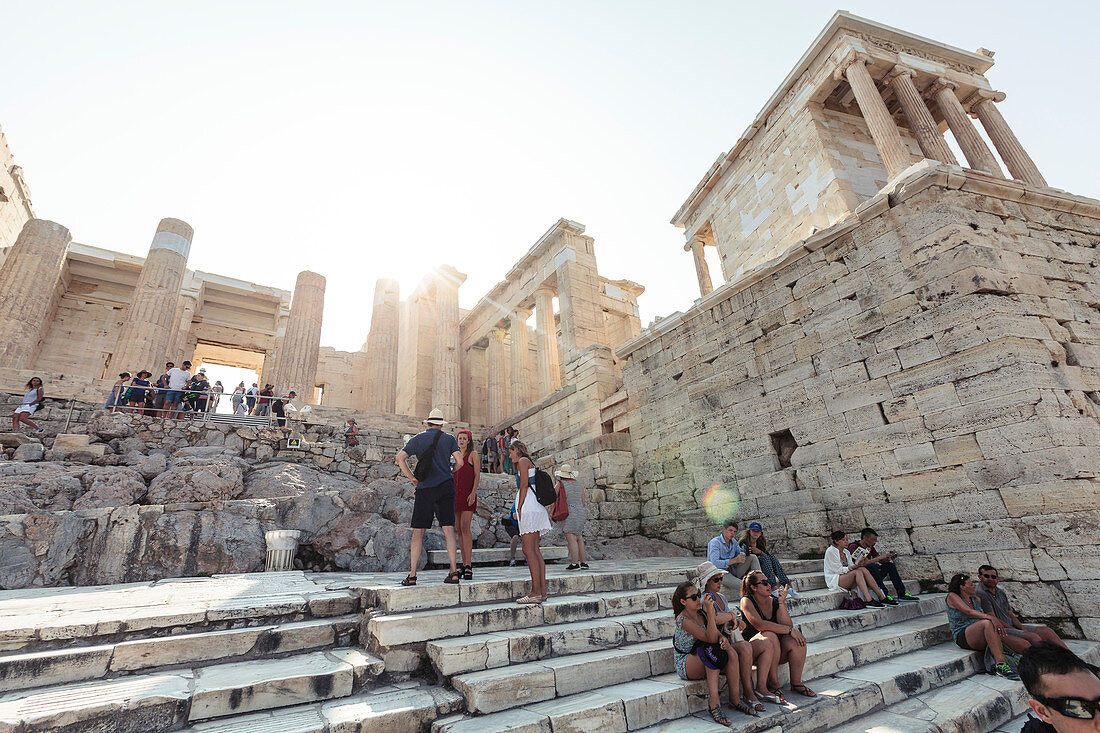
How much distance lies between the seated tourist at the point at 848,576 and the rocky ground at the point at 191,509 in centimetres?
337

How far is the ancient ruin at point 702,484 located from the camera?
2697mm

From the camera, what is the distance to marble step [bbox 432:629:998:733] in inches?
93.4

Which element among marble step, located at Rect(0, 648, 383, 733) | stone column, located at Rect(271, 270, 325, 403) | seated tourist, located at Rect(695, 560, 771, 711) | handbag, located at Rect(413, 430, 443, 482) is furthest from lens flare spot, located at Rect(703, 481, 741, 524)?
stone column, located at Rect(271, 270, 325, 403)

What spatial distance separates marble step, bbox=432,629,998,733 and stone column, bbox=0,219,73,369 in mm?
17624

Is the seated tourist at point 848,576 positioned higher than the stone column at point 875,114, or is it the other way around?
the stone column at point 875,114

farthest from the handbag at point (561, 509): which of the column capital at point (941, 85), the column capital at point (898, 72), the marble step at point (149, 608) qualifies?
the column capital at point (941, 85)

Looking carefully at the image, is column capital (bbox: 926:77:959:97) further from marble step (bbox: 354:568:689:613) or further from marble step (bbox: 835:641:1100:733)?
marble step (bbox: 354:568:689:613)

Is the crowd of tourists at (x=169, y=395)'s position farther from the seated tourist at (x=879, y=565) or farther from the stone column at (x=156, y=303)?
the seated tourist at (x=879, y=565)

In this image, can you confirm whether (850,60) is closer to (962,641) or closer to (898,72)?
(898,72)

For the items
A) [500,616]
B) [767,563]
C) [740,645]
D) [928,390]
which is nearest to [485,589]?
[500,616]

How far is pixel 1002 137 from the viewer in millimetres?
10859

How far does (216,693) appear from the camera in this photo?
7.52 feet

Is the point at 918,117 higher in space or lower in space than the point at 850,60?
lower

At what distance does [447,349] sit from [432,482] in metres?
15.7
